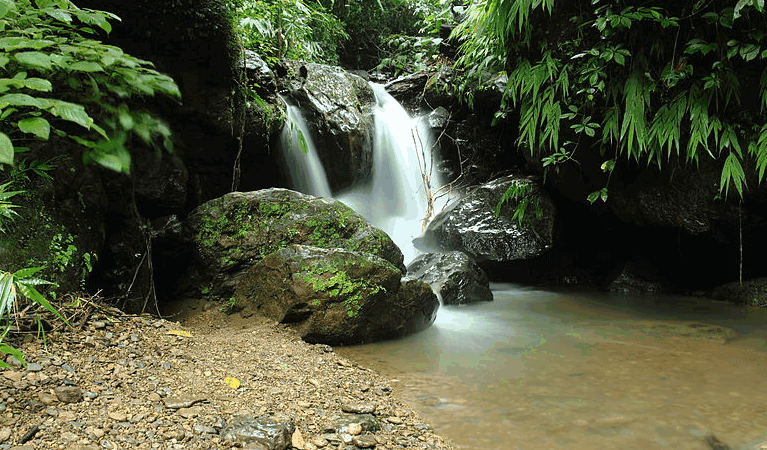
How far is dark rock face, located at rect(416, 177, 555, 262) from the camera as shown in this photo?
598 centimetres

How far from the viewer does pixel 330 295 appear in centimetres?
335

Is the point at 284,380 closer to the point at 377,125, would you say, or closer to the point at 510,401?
the point at 510,401

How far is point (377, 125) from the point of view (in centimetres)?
744

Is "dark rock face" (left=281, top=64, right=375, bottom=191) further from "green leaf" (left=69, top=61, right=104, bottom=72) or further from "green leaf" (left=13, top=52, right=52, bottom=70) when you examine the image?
"green leaf" (left=13, top=52, right=52, bottom=70)

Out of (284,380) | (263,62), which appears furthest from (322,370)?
(263,62)

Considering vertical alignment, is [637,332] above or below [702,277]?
below

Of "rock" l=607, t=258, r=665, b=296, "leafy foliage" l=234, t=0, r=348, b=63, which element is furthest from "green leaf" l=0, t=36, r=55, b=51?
"rock" l=607, t=258, r=665, b=296

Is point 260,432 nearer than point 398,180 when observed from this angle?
Yes

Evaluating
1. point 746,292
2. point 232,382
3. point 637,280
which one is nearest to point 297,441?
point 232,382

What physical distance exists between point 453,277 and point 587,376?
7.68ft

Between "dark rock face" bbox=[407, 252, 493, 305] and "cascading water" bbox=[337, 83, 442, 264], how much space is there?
4.51ft

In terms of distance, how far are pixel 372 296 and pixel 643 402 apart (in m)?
1.73

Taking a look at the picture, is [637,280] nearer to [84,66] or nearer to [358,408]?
[358,408]

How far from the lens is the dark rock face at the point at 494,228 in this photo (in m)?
5.98
